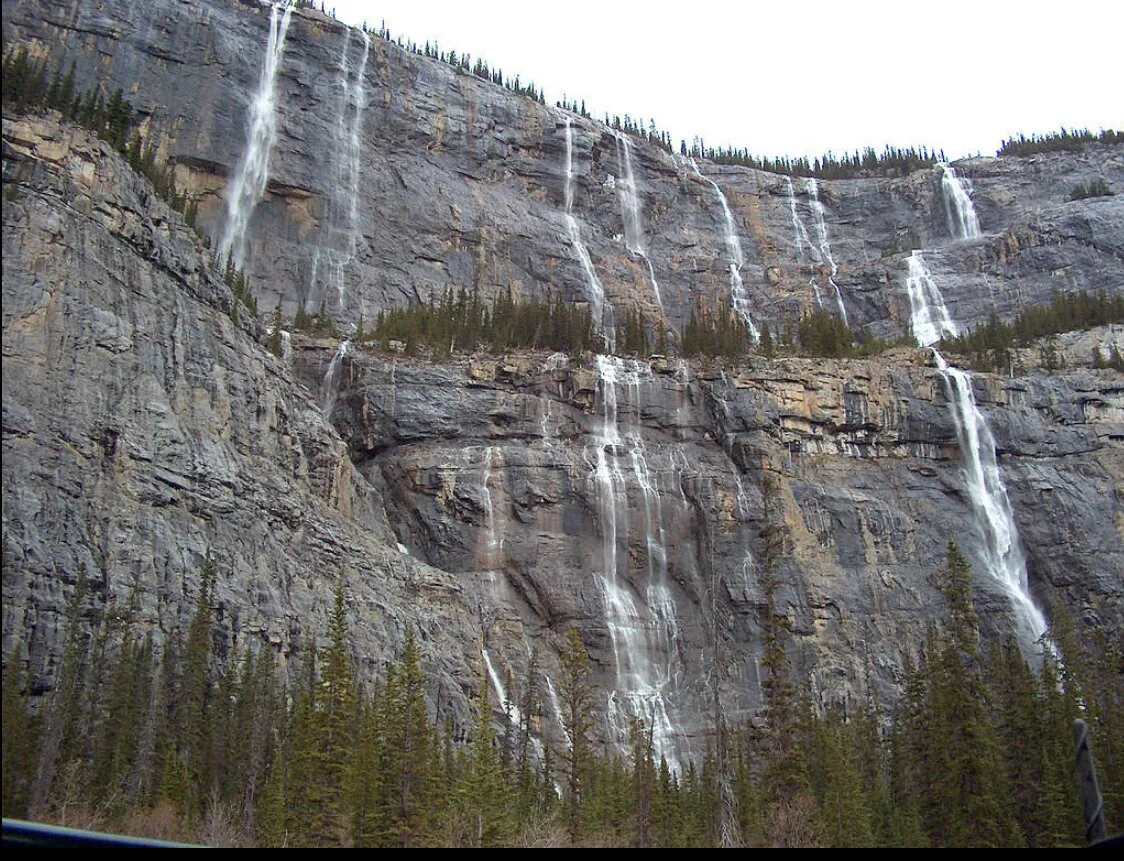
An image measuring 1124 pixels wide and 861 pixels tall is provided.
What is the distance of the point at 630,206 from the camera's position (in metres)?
105

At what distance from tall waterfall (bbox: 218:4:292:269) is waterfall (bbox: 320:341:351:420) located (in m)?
13.9

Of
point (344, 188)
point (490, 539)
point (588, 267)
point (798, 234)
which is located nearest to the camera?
point (490, 539)

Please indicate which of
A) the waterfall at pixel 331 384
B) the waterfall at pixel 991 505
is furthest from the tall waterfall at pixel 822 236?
the waterfall at pixel 331 384

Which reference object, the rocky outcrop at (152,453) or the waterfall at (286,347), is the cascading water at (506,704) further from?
the waterfall at (286,347)

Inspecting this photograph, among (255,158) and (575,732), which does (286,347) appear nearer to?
(255,158)

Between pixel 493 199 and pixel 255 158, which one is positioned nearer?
pixel 255 158

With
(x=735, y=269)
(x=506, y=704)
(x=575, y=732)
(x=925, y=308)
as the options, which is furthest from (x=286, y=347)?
(x=925, y=308)

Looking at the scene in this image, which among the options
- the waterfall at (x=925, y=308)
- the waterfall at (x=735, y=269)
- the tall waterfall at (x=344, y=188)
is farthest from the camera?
the waterfall at (x=735, y=269)

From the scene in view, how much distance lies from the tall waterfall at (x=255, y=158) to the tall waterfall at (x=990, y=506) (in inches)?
2188

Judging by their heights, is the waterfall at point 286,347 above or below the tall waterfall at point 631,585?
above

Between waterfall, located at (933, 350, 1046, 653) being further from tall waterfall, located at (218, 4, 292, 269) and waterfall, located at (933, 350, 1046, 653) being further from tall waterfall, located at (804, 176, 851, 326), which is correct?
tall waterfall, located at (218, 4, 292, 269)

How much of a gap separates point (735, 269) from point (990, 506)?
3852 cm

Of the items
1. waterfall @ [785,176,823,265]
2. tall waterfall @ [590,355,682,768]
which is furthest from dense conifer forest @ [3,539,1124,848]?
waterfall @ [785,176,823,265]

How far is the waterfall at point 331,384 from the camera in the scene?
71812 mm
